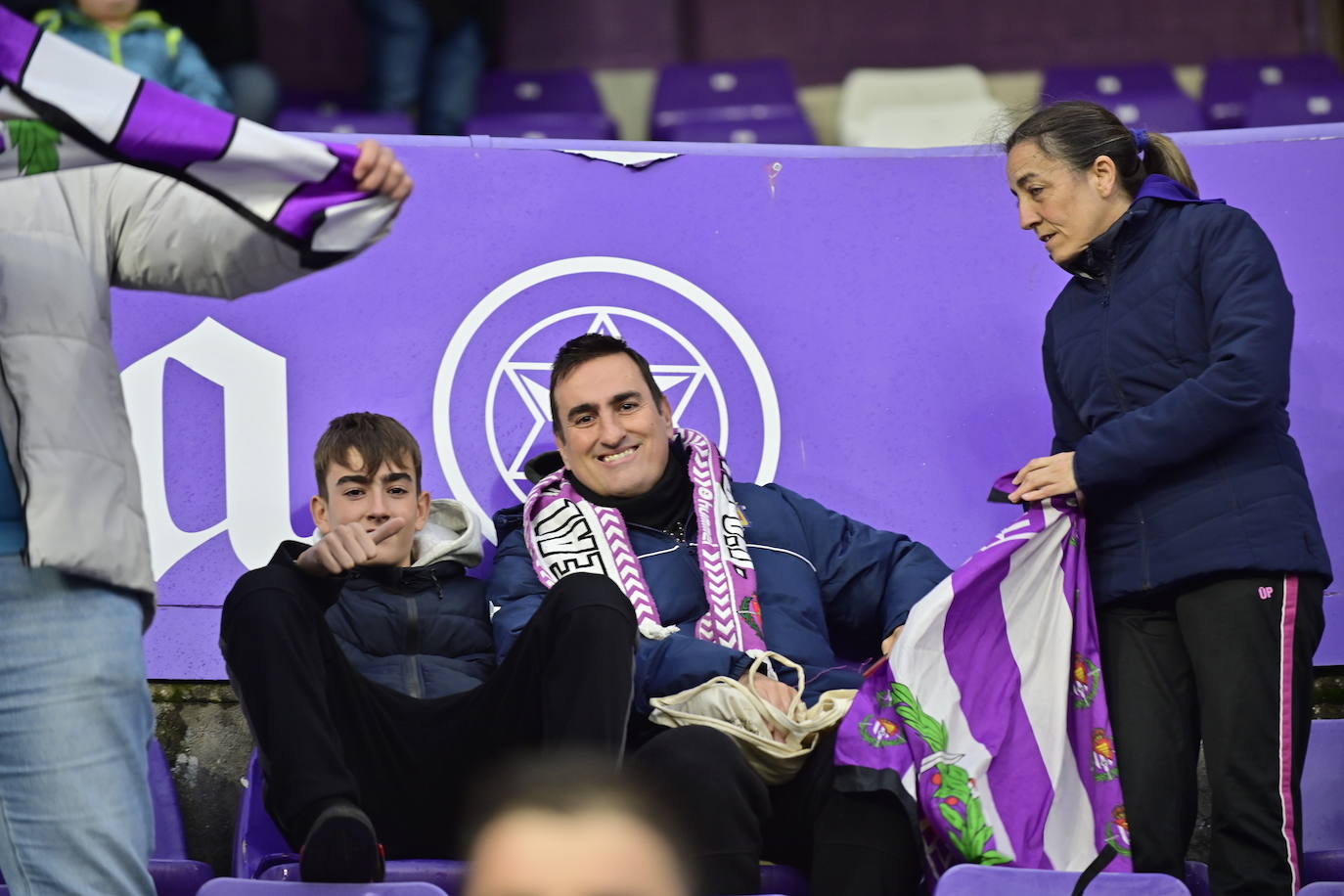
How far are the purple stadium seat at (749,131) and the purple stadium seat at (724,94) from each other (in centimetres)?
2

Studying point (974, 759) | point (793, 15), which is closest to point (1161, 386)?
point (974, 759)

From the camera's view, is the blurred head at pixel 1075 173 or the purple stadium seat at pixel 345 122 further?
the purple stadium seat at pixel 345 122

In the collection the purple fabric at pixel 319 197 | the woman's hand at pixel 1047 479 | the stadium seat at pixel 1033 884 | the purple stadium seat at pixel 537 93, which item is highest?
the purple stadium seat at pixel 537 93

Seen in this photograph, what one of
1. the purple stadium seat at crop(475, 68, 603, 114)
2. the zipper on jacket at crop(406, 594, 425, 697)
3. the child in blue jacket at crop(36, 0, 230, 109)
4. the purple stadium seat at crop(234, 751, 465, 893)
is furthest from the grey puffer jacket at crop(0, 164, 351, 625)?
the purple stadium seat at crop(475, 68, 603, 114)

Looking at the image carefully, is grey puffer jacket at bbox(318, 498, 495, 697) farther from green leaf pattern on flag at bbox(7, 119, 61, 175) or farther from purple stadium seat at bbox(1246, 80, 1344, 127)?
purple stadium seat at bbox(1246, 80, 1344, 127)

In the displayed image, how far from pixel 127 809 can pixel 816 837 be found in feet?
3.78

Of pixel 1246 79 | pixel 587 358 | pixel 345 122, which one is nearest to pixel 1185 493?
pixel 587 358

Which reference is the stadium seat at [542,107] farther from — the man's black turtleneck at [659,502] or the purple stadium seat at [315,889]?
the purple stadium seat at [315,889]

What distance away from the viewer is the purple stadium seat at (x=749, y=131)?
613 cm

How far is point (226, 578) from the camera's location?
387 cm

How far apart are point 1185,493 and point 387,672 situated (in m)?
1.44

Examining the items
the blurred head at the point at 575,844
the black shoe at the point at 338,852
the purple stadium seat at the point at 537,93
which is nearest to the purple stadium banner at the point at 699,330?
the black shoe at the point at 338,852

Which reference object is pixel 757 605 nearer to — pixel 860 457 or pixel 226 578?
pixel 860 457

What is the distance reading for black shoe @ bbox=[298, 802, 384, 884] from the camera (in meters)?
2.56
